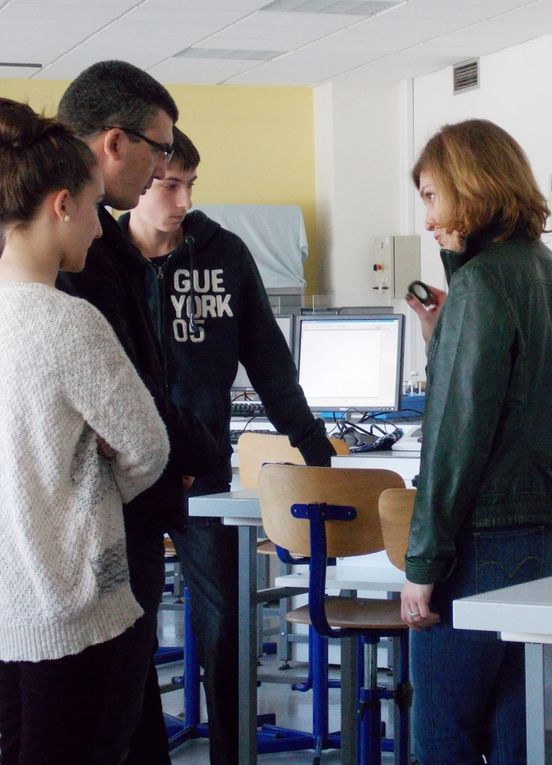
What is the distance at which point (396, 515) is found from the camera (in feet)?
8.18

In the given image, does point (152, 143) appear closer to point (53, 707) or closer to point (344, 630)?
point (53, 707)

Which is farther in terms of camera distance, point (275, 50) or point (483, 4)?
point (275, 50)

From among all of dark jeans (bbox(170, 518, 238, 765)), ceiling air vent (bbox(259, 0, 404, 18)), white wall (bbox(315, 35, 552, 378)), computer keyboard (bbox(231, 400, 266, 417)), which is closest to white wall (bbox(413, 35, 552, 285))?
white wall (bbox(315, 35, 552, 378))

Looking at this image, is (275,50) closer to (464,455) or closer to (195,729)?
(195,729)

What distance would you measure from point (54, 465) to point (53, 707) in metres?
0.31

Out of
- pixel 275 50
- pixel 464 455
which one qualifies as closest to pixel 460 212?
pixel 464 455

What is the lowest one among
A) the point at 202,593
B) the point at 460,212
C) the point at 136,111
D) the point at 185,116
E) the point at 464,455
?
the point at 202,593

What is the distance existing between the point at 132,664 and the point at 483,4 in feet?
21.2

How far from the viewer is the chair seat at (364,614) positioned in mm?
2773

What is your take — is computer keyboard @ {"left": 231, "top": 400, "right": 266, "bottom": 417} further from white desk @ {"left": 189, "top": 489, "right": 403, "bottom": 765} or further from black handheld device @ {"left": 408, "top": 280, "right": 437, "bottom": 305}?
white desk @ {"left": 189, "top": 489, "right": 403, "bottom": 765}

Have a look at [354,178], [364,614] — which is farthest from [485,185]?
[354,178]

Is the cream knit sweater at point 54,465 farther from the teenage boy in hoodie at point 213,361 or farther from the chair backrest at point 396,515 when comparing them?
the teenage boy in hoodie at point 213,361

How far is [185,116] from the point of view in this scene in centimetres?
998

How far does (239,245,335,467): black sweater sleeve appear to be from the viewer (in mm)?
2920
